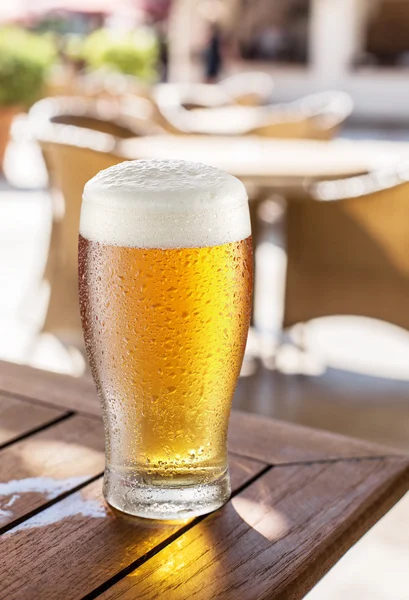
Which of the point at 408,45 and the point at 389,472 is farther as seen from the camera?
the point at 408,45

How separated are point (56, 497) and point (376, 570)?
→ 129cm

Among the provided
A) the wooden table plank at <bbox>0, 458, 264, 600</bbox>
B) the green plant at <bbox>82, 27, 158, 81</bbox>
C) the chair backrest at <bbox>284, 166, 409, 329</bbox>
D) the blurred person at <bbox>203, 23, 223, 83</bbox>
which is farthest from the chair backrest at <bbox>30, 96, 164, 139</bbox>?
the blurred person at <bbox>203, 23, 223, 83</bbox>

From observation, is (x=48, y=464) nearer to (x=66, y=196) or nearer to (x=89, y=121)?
(x=66, y=196)

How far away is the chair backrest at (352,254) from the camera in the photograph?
2666 millimetres

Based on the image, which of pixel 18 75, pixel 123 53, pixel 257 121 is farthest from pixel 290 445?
pixel 123 53

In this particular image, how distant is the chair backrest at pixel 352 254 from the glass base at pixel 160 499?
1.99 metres

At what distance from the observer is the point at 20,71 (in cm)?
738

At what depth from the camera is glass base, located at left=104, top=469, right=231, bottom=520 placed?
2.40 ft

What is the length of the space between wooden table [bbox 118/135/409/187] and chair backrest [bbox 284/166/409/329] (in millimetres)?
124

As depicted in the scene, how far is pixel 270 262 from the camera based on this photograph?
14.3ft

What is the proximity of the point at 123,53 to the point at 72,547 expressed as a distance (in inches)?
402

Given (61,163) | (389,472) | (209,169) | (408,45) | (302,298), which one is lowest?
(408,45)

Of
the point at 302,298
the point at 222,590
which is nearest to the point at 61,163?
the point at 302,298

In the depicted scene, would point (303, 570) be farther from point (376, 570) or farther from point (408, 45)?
point (408, 45)
